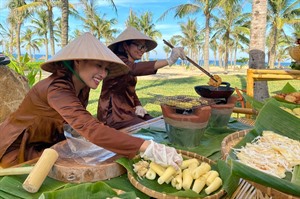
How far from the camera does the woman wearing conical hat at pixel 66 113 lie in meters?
1.31

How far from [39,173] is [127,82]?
77.5 inches

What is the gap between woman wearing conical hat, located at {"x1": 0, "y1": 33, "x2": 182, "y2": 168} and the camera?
1309 mm

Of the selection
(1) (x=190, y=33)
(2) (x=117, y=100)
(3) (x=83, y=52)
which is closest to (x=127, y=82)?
(2) (x=117, y=100)

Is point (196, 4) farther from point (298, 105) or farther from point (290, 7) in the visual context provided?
point (298, 105)

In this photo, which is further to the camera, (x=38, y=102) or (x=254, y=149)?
(x=38, y=102)

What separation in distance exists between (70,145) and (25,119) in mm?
494

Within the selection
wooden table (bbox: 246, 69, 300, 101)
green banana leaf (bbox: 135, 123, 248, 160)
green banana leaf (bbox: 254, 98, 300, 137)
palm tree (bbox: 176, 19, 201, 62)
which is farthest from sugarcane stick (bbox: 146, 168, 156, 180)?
palm tree (bbox: 176, 19, 201, 62)

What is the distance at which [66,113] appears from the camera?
4.53ft

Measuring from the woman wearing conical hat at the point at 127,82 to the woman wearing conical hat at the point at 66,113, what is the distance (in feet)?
2.97

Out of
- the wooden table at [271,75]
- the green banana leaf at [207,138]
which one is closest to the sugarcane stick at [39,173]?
the green banana leaf at [207,138]

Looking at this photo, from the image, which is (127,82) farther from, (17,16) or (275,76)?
(17,16)

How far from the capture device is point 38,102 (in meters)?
1.69

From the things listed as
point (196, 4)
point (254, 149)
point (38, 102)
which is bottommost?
point (254, 149)

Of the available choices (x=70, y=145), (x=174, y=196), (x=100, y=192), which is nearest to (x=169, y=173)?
(x=174, y=196)
